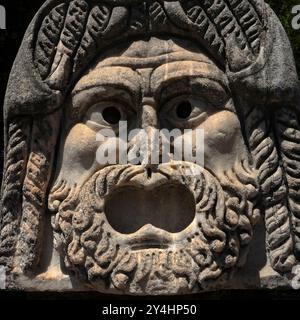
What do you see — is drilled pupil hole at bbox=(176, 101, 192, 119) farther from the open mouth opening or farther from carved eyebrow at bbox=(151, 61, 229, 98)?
the open mouth opening

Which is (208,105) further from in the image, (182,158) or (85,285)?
(85,285)

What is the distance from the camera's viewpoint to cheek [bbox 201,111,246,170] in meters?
2.75

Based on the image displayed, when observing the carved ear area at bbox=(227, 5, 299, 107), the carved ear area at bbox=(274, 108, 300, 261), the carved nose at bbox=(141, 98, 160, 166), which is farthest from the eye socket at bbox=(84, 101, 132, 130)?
the carved ear area at bbox=(274, 108, 300, 261)

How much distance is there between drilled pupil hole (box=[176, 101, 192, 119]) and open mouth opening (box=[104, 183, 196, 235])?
0.30 m

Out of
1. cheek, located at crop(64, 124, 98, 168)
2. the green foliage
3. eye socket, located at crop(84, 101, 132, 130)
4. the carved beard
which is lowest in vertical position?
the carved beard

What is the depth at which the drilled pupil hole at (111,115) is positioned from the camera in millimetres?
2838

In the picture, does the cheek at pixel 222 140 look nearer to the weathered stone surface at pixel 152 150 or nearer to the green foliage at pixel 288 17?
the weathered stone surface at pixel 152 150

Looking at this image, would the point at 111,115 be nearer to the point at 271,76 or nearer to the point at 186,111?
the point at 186,111

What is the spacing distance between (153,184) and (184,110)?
35 centimetres

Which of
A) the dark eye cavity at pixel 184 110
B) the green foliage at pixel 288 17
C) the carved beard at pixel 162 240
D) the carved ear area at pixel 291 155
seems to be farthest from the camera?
the green foliage at pixel 288 17

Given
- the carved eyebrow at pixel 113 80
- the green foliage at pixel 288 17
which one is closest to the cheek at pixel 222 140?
the carved eyebrow at pixel 113 80

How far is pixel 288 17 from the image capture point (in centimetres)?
449

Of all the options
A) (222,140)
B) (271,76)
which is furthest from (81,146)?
(271,76)
